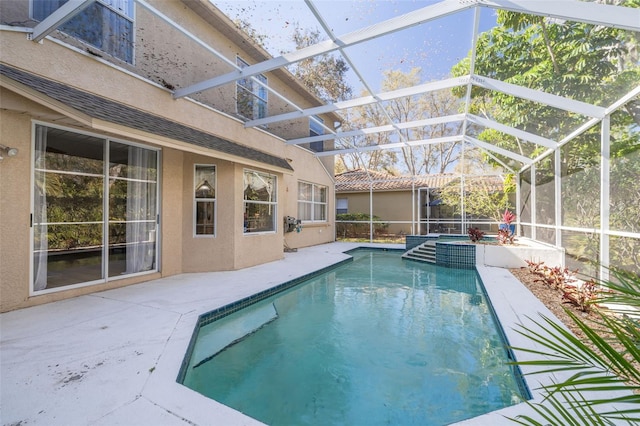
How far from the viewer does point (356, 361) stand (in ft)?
12.8

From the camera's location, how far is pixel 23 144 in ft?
16.1

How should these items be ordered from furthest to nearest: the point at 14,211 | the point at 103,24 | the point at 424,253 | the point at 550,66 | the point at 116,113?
1. the point at 424,253
2. the point at 550,66
3. the point at 103,24
4. the point at 116,113
5. the point at 14,211

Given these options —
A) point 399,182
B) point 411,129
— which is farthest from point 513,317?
point 411,129

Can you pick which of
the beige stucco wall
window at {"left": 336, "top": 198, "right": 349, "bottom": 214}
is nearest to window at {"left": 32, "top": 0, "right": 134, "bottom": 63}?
the beige stucco wall

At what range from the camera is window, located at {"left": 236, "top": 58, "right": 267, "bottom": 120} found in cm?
1016

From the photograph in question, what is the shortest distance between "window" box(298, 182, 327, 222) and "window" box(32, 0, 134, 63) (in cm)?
804

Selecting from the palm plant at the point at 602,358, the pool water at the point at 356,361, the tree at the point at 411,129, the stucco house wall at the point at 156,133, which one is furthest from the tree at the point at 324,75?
the palm plant at the point at 602,358

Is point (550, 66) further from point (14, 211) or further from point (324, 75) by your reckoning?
point (14, 211)

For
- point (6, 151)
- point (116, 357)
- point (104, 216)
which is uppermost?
point (6, 151)

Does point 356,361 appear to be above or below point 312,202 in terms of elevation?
below

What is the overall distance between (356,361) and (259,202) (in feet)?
21.5

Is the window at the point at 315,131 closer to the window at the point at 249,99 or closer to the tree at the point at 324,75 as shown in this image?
the tree at the point at 324,75

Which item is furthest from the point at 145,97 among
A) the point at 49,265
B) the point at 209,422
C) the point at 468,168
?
the point at 468,168

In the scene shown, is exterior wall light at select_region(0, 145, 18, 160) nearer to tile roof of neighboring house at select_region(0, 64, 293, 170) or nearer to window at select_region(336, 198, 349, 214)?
tile roof of neighboring house at select_region(0, 64, 293, 170)
